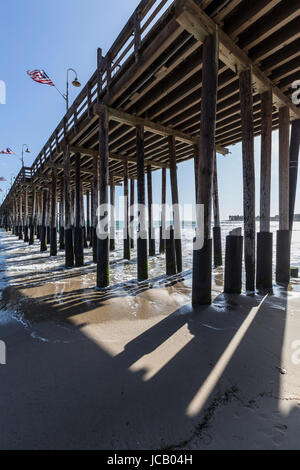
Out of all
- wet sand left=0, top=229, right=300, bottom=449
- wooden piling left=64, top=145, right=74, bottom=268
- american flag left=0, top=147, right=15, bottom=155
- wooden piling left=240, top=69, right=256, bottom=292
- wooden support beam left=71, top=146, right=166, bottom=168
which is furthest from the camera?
american flag left=0, top=147, right=15, bottom=155

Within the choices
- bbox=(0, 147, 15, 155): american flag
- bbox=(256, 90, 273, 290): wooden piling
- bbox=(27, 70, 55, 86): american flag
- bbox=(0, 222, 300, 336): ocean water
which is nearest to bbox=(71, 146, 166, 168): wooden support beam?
bbox=(27, 70, 55, 86): american flag

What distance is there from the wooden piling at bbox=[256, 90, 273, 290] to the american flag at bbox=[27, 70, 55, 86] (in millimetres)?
9004

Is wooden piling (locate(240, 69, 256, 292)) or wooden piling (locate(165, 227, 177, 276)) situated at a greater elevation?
wooden piling (locate(240, 69, 256, 292))

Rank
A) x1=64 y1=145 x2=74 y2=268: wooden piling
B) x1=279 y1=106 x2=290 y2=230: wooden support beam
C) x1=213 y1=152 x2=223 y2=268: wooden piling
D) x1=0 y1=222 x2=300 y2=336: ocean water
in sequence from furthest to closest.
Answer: x1=64 y1=145 x2=74 y2=268: wooden piling < x1=213 y1=152 x2=223 y2=268: wooden piling < x1=279 y1=106 x2=290 y2=230: wooden support beam < x1=0 y1=222 x2=300 y2=336: ocean water

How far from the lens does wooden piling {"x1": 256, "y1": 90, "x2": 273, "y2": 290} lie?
570cm

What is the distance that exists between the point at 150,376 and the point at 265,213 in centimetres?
506

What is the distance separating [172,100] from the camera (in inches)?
259

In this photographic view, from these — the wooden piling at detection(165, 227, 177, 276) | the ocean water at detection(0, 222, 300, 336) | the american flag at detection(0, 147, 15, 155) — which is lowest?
the ocean water at detection(0, 222, 300, 336)

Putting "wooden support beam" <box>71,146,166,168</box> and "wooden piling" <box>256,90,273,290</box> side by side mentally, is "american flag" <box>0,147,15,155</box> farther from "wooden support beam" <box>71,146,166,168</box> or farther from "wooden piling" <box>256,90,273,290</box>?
"wooden piling" <box>256,90,273,290</box>

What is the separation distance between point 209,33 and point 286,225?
5.21 metres

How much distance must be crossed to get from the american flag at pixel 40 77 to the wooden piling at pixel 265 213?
29.5ft

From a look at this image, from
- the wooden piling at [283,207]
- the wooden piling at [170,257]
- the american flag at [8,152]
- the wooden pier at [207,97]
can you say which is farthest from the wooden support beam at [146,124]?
the american flag at [8,152]

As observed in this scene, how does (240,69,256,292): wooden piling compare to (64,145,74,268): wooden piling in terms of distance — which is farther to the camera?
(64,145,74,268): wooden piling

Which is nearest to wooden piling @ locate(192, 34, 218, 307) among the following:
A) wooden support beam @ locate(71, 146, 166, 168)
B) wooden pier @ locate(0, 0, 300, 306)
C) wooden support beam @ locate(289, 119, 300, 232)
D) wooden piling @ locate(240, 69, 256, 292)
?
wooden pier @ locate(0, 0, 300, 306)
